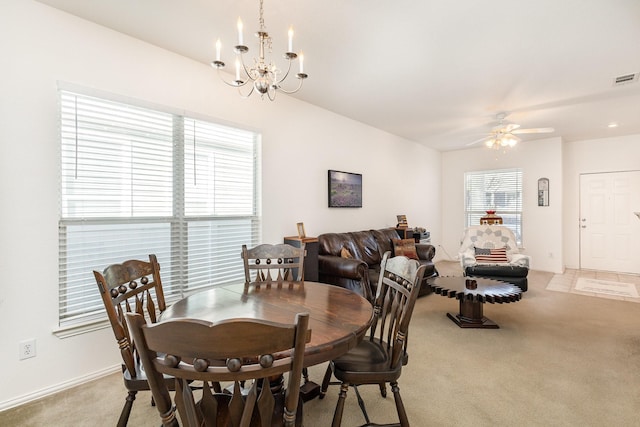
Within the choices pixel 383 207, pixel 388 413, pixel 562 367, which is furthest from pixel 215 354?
pixel 383 207

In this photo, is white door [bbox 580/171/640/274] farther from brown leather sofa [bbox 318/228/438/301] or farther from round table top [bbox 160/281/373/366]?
round table top [bbox 160/281/373/366]

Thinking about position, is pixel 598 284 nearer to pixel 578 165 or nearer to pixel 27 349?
pixel 578 165

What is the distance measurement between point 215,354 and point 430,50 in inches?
115

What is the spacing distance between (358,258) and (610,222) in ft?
17.9

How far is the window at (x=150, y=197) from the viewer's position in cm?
229

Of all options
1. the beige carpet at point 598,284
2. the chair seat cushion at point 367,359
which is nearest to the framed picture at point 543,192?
the beige carpet at point 598,284

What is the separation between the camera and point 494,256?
15.6ft

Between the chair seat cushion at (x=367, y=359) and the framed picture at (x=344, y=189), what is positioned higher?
the framed picture at (x=344, y=189)

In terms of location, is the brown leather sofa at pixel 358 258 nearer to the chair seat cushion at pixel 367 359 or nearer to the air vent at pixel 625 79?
the chair seat cushion at pixel 367 359

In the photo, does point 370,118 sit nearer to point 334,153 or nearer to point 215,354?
point 334,153

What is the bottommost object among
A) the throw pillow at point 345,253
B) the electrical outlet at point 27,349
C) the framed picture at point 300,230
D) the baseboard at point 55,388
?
the baseboard at point 55,388

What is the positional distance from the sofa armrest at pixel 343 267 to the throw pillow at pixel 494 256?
2326 millimetres

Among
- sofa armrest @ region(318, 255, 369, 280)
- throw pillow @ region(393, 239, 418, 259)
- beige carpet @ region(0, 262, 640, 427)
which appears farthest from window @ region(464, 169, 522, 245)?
sofa armrest @ region(318, 255, 369, 280)

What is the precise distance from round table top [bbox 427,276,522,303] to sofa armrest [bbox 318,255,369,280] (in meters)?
0.83
